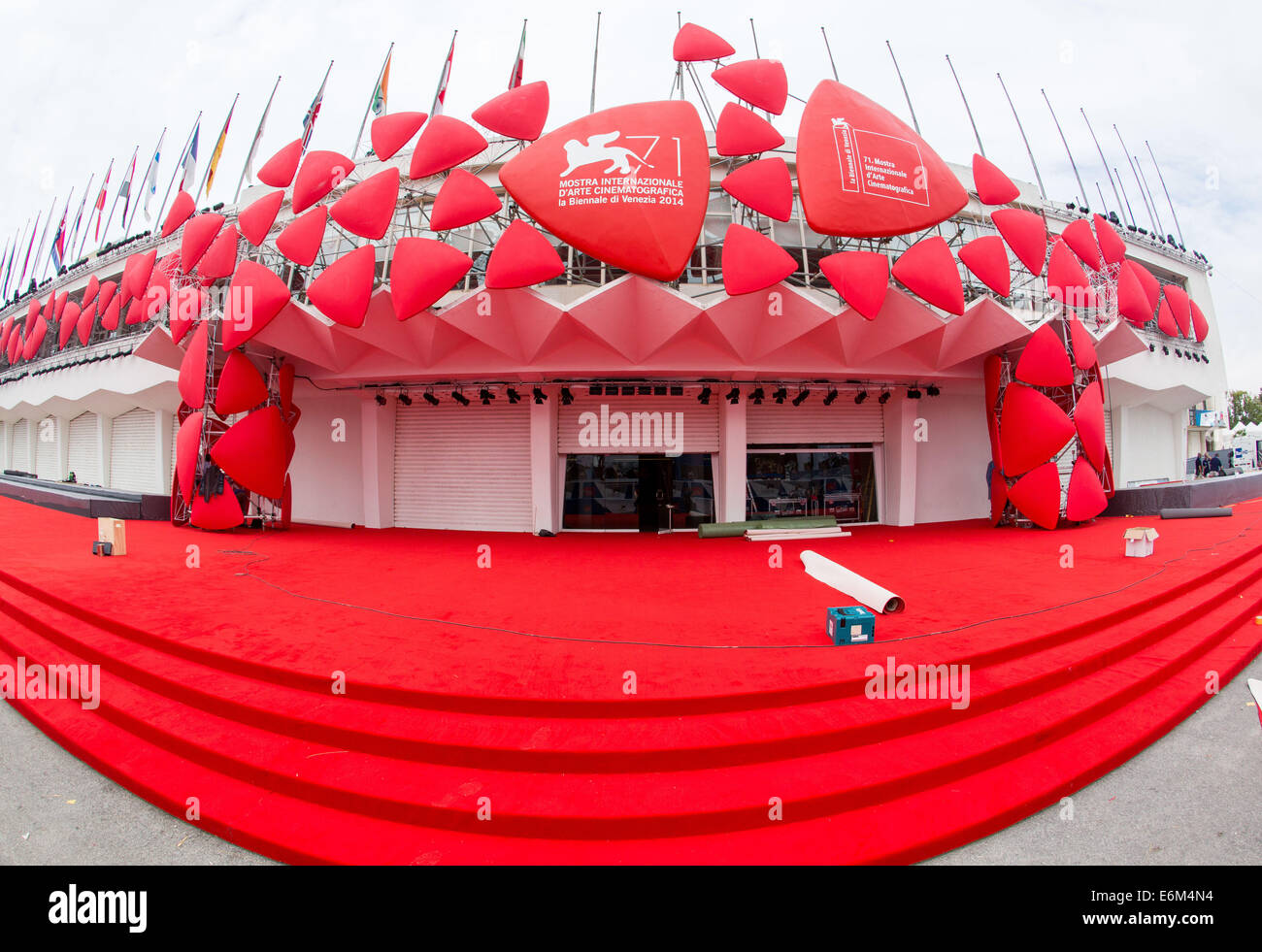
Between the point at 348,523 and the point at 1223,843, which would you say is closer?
the point at 1223,843

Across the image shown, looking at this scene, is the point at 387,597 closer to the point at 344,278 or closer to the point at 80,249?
the point at 344,278

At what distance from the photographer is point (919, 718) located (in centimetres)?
419

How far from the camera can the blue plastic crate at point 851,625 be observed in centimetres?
530

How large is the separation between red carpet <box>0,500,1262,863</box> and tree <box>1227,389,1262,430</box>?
261ft

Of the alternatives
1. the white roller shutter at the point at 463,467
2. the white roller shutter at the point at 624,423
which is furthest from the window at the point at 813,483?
the white roller shutter at the point at 463,467

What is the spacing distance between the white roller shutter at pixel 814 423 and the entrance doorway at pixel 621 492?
2.83m

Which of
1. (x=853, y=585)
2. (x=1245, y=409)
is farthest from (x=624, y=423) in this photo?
(x=1245, y=409)

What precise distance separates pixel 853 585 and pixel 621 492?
8.74 metres

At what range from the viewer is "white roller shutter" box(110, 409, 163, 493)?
2155cm

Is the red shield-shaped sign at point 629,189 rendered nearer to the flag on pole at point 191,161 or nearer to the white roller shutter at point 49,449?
the flag on pole at point 191,161

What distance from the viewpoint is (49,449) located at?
27.9 meters

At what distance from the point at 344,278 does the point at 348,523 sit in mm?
8234

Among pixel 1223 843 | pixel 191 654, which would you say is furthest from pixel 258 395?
pixel 1223 843

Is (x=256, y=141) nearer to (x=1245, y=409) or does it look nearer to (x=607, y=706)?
(x=607, y=706)
